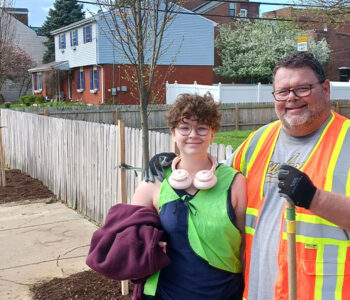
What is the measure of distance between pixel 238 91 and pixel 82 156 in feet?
63.7

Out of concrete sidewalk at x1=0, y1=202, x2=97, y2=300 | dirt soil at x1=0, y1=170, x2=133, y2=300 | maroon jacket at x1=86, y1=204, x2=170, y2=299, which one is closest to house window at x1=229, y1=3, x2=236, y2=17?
concrete sidewalk at x1=0, y1=202, x2=97, y2=300

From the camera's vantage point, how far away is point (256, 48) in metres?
33.0

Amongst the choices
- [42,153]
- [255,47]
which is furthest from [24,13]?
[42,153]

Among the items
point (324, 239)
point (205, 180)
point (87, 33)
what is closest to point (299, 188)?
point (324, 239)

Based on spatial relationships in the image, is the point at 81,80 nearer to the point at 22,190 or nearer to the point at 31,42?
the point at 31,42

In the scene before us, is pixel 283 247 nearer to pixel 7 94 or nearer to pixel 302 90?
pixel 302 90

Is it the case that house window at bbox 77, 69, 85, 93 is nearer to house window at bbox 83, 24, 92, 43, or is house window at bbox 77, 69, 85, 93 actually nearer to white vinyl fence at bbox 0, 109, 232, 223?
house window at bbox 83, 24, 92, 43

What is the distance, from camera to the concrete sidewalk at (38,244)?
5020 mm

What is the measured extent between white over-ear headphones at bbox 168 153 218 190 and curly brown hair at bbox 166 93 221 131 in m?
0.25

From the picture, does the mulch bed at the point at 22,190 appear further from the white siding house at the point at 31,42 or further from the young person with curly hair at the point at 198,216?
the white siding house at the point at 31,42

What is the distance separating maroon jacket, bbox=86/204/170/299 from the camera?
7.50 feet

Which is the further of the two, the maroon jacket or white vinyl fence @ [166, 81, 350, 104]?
white vinyl fence @ [166, 81, 350, 104]

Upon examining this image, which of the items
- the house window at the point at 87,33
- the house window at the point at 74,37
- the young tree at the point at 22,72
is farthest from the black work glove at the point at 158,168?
the young tree at the point at 22,72

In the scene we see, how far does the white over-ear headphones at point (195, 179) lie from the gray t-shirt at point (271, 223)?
0.90 feet
